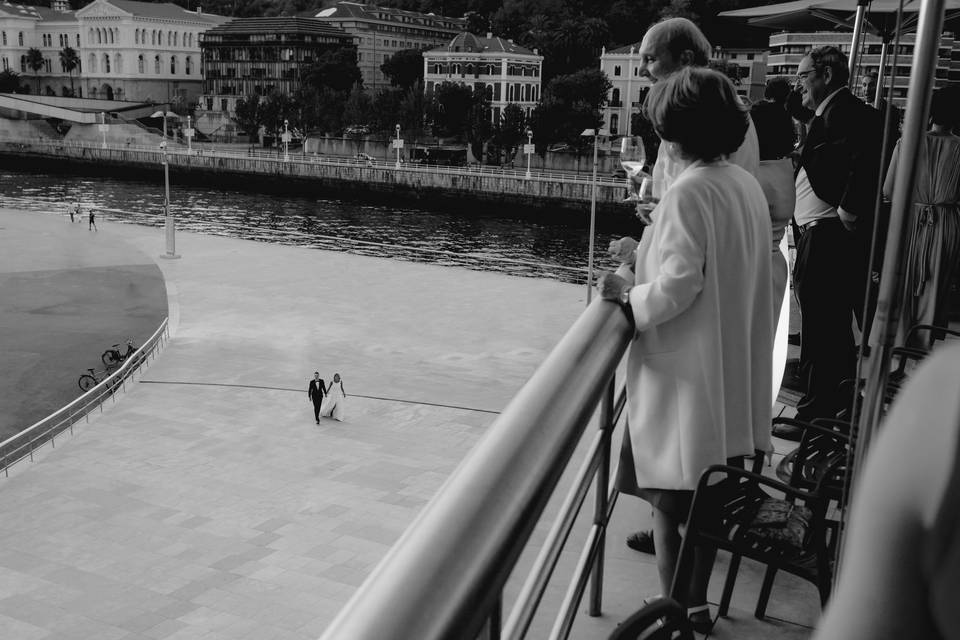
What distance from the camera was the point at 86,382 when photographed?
19.7 m

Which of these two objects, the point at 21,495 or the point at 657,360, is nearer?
the point at 657,360

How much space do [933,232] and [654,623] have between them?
411 cm

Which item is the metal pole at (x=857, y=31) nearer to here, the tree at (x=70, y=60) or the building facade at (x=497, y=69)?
the building facade at (x=497, y=69)

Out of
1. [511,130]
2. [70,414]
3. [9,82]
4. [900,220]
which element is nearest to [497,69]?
[511,130]

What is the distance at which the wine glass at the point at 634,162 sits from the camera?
9.61 ft

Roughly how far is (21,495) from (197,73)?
335 feet

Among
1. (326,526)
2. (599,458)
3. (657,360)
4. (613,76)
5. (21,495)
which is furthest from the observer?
(613,76)

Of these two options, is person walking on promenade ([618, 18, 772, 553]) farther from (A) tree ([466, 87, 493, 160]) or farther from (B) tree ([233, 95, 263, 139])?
(B) tree ([233, 95, 263, 139])

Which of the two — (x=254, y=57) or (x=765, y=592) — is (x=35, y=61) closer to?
(x=254, y=57)

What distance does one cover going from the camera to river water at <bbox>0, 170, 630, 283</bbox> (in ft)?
140

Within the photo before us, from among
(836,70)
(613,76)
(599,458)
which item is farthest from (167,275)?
(613,76)

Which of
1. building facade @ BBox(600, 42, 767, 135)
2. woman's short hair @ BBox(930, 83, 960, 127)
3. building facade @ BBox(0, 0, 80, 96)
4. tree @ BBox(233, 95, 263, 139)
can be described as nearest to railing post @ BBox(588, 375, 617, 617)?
woman's short hair @ BBox(930, 83, 960, 127)

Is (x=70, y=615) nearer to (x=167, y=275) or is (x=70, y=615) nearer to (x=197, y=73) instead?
(x=167, y=275)

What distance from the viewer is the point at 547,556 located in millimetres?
1297
